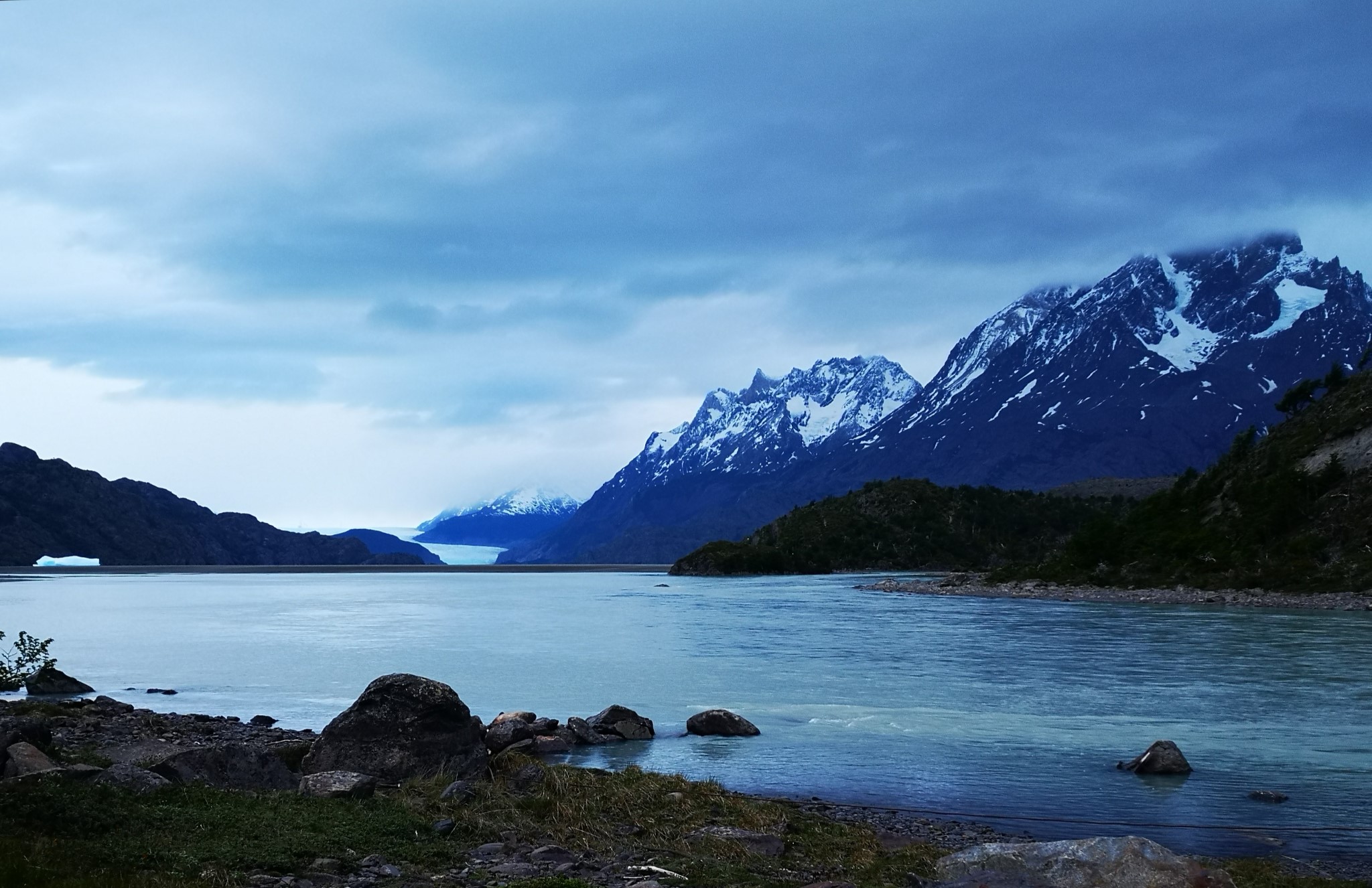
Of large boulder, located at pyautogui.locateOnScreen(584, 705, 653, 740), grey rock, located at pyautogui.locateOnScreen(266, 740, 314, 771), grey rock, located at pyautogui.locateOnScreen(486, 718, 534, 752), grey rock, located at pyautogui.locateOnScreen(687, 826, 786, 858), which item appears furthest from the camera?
large boulder, located at pyautogui.locateOnScreen(584, 705, 653, 740)

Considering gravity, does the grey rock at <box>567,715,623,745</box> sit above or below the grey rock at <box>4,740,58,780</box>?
below

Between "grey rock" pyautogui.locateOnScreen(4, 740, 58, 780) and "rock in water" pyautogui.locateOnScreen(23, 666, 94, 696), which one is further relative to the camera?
"rock in water" pyautogui.locateOnScreen(23, 666, 94, 696)

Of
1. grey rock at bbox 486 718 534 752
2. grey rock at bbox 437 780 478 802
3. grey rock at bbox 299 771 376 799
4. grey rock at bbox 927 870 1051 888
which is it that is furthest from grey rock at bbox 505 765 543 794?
grey rock at bbox 927 870 1051 888

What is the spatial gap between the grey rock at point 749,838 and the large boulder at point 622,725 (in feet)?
49.0

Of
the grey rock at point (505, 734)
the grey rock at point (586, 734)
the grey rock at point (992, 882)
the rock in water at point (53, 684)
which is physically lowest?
the rock in water at point (53, 684)

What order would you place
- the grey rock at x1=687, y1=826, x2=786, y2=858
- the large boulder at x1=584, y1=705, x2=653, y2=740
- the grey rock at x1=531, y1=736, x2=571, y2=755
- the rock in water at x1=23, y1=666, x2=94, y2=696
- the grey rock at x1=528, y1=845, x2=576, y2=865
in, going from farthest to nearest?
1. the rock in water at x1=23, y1=666, x2=94, y2=696
2. the large boulder at x1=584, y1=705, x2=653, y2=740
3. the grey rock at x1=531, y1=736, x2=571, y2=755
4. the grey rock at x1=687, y1=826, x2=786, y2=858
5. the grey rock at x1=528, y1=845, x2=576, y2=865

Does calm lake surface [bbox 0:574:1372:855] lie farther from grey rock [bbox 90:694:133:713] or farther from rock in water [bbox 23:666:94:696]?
grey rock [bbox 90:694:133:713]

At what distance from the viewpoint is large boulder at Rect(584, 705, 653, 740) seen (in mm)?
35344

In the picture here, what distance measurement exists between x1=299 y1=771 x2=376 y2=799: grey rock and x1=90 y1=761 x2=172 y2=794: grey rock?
2.74 metres

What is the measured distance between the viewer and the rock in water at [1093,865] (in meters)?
15.3

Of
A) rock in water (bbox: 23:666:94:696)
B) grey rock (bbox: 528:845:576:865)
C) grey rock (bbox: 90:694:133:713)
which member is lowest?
rock in water (bbox: 23:666:94:696)

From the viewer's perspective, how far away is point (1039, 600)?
5192 inches

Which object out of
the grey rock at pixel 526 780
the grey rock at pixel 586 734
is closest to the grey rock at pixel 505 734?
the grey rock at pixel 586 734

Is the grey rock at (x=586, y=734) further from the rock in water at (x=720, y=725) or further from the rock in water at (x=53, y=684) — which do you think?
the rock in water at (x=53, y=684)
